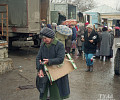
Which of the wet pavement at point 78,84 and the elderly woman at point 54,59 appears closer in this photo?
the elderly woman at point 54,59

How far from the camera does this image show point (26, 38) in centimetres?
1302

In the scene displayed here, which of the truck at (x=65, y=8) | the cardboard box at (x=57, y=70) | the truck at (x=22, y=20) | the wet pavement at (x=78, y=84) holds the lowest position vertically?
the wet pavement at (x=78, y=84)

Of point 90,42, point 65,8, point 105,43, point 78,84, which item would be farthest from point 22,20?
point 65,8

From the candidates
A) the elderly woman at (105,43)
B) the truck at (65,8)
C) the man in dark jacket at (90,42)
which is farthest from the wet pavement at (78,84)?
the truck at (65,8)

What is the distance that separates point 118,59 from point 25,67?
11.5 feet

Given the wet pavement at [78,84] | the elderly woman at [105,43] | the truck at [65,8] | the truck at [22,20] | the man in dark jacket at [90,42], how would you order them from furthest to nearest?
the truck at [65,8] → the truck at [22,20] → the elderly woman at [105,43] → the man in dark jacket at [90,42] → the wet pavement at [78,84]

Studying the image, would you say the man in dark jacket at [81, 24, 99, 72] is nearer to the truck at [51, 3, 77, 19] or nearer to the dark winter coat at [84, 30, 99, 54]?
the dark winter coat at [84, 30, 99, 54]

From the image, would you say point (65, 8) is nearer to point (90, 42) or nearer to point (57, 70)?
point (90, 42)

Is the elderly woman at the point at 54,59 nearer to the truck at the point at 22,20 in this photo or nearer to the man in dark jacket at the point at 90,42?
the man in dark jacket at the point at 90,42

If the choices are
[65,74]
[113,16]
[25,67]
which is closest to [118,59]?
[25,67]

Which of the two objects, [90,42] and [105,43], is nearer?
[90,42]

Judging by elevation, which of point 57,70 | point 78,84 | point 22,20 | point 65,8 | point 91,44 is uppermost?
point 65,8

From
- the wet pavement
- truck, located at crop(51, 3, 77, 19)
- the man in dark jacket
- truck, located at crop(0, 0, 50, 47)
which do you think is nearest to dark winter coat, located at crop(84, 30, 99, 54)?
the man in dark jacket

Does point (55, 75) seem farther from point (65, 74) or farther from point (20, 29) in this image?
point (20, 29)
